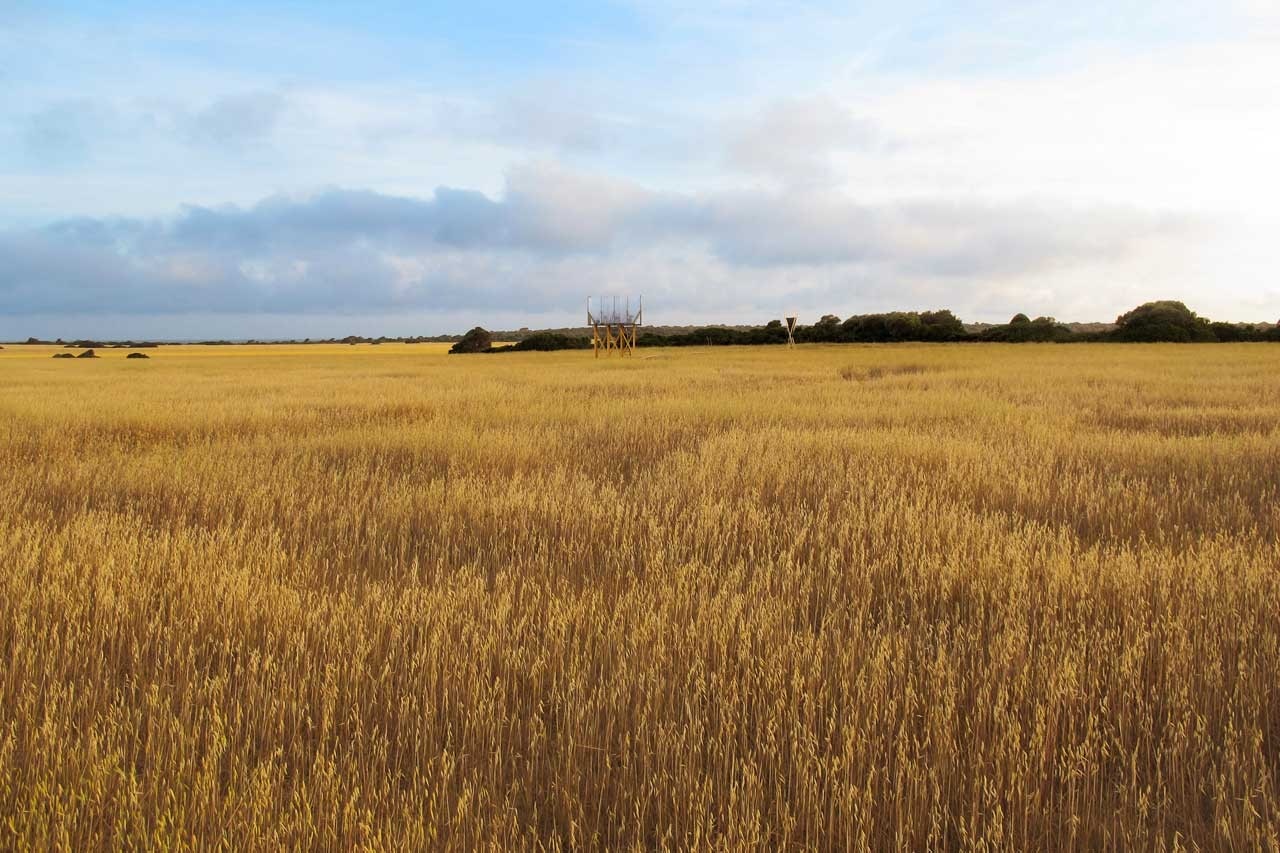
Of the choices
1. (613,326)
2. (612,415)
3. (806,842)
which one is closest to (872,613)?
(806,842)

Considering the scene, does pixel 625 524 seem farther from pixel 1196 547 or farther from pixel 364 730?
pixel 1196 547

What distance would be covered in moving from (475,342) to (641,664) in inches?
3046

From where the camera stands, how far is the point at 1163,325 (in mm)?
54188

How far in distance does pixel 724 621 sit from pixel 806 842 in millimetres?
1325

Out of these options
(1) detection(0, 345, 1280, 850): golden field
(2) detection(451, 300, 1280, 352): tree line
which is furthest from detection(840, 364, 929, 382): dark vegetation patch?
(2) detection(451, 300, 1280, 352): tree line

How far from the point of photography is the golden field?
2.01m

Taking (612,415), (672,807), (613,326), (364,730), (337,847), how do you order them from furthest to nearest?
(613,326) < (612,415) < (364,730) < (672,807) < (337,847)

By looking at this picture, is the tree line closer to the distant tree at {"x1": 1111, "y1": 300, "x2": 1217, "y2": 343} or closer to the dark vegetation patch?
the distant tree at {"x1": 1111, "y1": 300, "x2": 1217, "y2": 343}

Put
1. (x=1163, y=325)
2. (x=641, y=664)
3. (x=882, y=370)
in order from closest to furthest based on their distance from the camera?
(x=641, y=664) → (x=882, y=370) → (x=1163, y=325)

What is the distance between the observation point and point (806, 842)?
1.91 metres

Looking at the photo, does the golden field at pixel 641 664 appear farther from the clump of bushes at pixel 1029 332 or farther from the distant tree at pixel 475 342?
the distant tree at pixel 475 342

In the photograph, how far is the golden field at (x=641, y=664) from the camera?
2.01m

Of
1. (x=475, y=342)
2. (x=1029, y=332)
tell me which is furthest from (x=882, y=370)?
(x=475, y=342)

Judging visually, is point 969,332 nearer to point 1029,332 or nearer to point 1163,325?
point 1029,332
